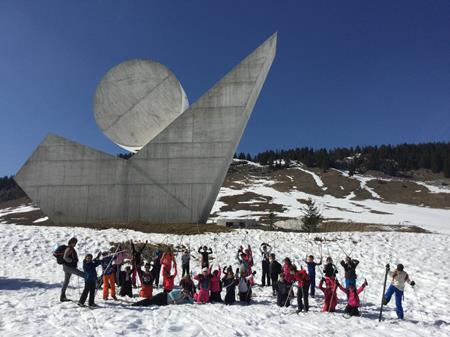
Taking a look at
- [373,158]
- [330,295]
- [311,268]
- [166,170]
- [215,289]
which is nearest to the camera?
[330,295]

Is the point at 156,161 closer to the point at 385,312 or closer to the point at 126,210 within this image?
the point at 126,210

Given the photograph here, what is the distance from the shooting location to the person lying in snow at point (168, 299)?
7998 mm

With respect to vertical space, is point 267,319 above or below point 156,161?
below

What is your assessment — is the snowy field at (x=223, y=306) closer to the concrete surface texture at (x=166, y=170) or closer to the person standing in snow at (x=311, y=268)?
the person standing in snow at (x=311, y=268)

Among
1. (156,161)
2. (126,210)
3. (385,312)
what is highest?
(156,161)

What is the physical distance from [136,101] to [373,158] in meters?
111

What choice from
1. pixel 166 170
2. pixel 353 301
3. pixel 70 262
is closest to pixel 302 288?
pixel 353 301

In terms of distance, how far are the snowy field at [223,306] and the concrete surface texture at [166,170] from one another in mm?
3494

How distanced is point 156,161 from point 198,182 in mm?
2685

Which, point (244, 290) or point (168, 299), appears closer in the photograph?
point (168, 299)

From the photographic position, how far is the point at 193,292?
29.8ft

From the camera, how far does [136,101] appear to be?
24.4 m

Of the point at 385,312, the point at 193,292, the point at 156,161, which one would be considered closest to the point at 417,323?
the point at 385,312

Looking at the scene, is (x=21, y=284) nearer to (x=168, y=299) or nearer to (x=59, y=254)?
(x=59, y=254)
